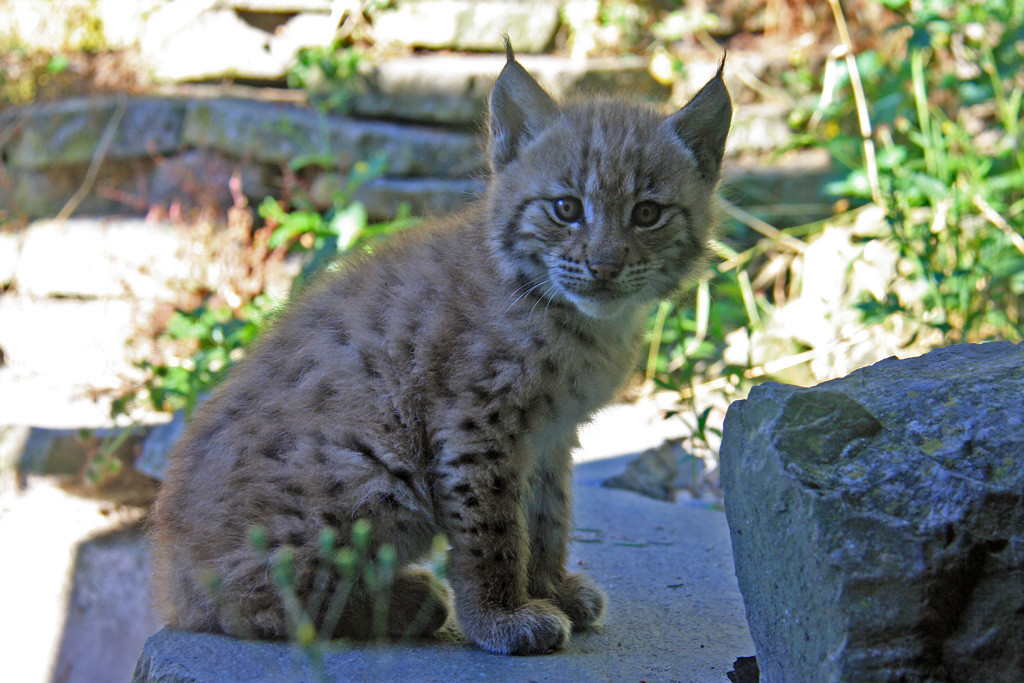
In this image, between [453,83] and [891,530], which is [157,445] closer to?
[453,83]

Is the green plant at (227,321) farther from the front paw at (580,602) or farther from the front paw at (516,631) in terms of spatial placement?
the front paw at (516,631)

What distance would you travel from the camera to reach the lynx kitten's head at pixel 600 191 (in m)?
2.87

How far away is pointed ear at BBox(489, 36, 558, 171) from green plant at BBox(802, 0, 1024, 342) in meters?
2.40

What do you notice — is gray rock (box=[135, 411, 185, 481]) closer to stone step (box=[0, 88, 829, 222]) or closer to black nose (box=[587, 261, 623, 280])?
stone step (box=[0, 88, 829, 222])

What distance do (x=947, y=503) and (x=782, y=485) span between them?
1.13 feet

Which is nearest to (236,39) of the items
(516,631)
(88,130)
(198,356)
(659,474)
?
(88,130)

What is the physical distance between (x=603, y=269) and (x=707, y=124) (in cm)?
80

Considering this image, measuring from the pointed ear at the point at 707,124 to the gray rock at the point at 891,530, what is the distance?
124 centimetres

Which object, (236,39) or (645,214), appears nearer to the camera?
(645,214)

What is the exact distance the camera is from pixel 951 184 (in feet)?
18.4

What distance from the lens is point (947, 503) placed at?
1.92 meters

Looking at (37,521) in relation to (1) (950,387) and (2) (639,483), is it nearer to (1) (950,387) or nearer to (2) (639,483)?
(2) (639,483)

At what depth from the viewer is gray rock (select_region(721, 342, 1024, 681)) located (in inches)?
74.0

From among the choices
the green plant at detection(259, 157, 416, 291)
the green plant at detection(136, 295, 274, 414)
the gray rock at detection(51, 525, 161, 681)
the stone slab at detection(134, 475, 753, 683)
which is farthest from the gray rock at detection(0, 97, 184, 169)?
the stone slab at detection(134, 475, 753, 683)
